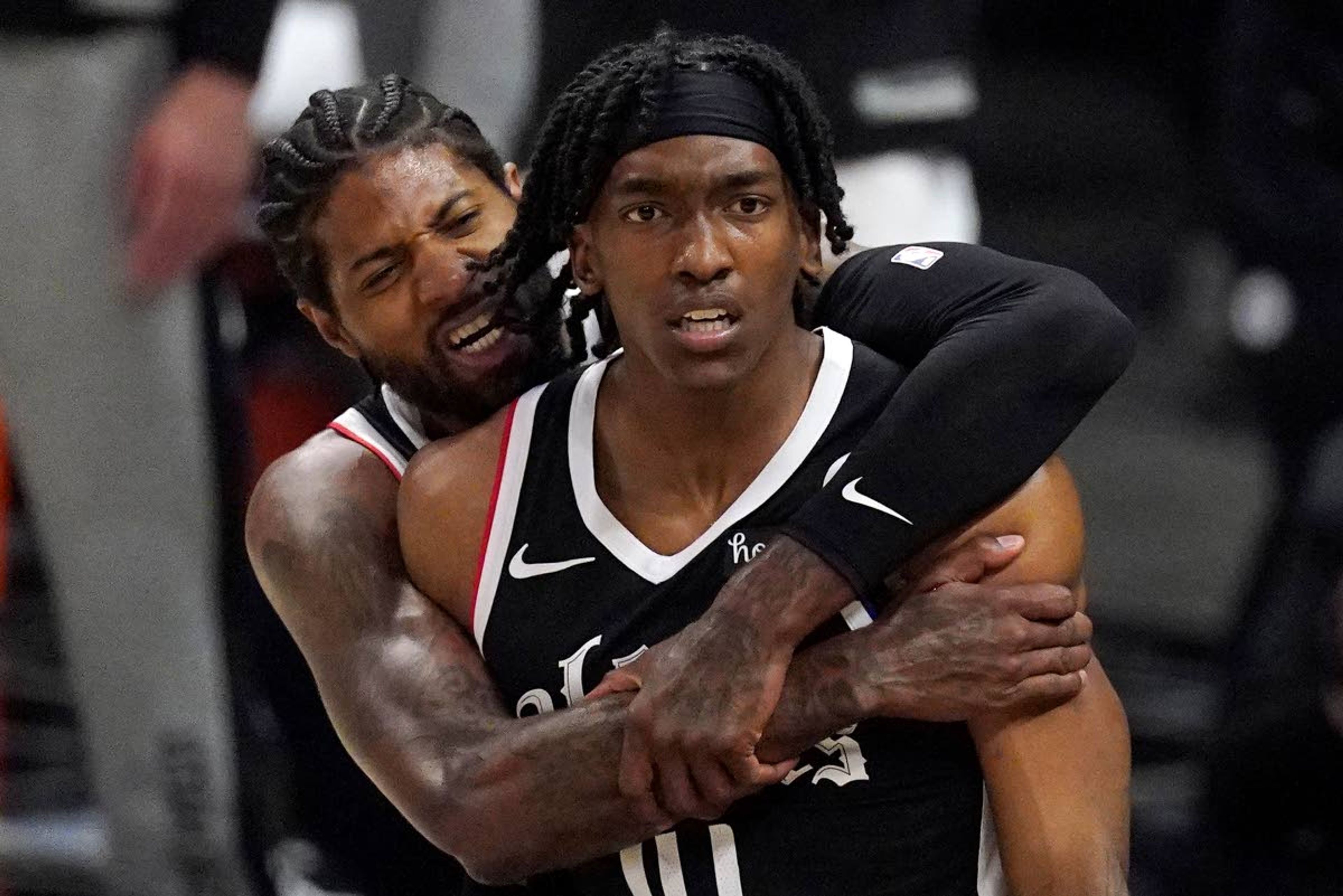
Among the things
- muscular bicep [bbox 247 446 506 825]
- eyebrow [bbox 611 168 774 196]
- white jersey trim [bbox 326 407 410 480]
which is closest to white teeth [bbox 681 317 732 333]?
eyebrow [bbox 611 168 774 196]

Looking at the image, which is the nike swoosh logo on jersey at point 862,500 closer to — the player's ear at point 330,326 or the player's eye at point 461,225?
the player's eye at point 461,225

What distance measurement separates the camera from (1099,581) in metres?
2.47

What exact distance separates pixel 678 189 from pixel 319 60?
1449 mm

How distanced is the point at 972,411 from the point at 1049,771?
0.30m

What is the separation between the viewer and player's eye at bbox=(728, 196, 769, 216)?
1396 mm

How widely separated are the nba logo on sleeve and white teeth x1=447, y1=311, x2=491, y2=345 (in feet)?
1.37

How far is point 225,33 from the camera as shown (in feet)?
8.75

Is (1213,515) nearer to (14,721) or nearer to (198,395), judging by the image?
(198,395)

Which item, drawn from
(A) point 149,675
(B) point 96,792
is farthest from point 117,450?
(B) point 96,792

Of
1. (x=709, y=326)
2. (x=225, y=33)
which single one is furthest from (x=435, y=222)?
(x=225, y=33)

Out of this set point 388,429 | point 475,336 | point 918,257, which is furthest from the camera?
Answer: point 388,429

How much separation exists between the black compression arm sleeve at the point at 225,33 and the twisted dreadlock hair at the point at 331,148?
2.94 feet

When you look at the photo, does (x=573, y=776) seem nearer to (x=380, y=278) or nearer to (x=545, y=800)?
(x=545, y=800)

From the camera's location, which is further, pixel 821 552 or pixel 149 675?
pixel 149 675
